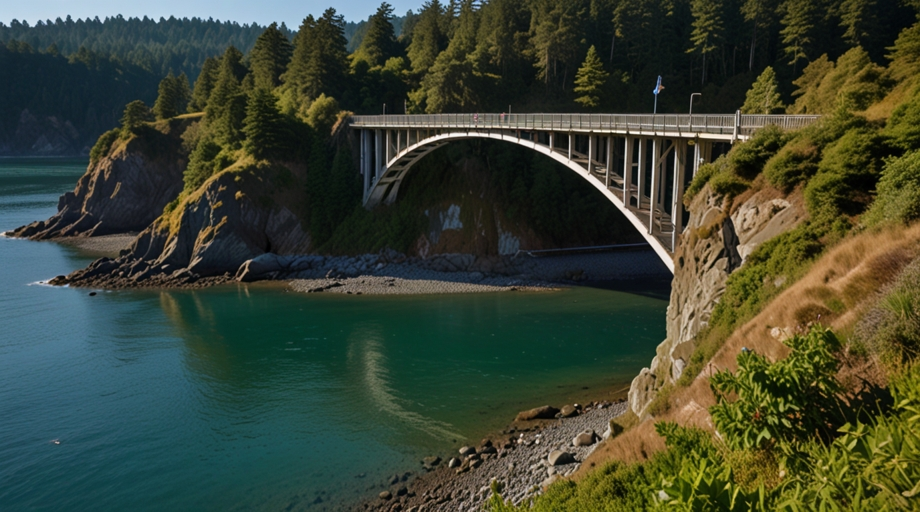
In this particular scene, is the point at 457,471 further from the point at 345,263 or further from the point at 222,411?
the point at 345,263

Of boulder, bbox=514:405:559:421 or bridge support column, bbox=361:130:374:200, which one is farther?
bridge support column, bbox=361:130:374:200

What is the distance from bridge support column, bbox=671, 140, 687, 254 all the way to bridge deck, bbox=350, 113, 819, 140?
826mm

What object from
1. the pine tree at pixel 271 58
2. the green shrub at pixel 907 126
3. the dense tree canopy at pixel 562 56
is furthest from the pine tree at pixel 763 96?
the pine tree at pixel 271 58

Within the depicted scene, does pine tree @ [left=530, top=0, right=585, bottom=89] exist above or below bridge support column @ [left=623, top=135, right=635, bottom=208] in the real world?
above

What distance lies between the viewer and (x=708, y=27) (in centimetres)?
5372

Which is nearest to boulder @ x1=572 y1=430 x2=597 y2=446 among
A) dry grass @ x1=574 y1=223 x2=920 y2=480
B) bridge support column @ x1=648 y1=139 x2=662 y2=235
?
dry grass @ x1=574 y1=223 x2=920 y2=480

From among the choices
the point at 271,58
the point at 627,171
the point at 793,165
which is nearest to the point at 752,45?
the point at 627,171

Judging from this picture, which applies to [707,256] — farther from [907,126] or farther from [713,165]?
[907,126]

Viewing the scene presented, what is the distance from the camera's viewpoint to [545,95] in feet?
187

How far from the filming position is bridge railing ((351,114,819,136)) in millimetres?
20359

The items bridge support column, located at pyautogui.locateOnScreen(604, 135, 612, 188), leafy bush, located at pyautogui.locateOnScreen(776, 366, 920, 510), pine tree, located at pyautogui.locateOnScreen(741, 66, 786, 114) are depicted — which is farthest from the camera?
pine tree, located at pyautogui.locateOnScreen(741, 66, 786, 114)

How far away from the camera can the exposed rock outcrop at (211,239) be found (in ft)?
147

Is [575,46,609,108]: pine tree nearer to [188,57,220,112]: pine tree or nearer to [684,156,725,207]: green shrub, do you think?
[684,156,725,207]: green shrub

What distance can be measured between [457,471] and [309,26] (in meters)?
55.3
